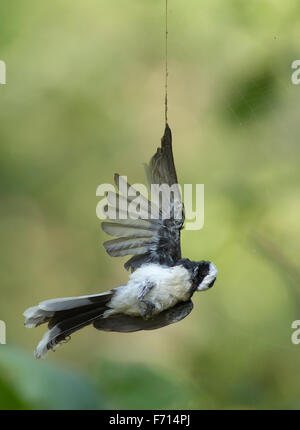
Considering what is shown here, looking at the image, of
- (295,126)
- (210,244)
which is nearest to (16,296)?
(210,244)

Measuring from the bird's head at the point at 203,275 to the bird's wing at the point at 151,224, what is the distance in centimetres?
8

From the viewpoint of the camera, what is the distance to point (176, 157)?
1783mm

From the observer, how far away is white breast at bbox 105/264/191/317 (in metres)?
0.89

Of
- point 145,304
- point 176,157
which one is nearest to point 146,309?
point 145,304

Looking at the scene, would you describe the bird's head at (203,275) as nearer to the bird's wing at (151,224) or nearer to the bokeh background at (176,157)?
the bird's wing at (151,224)

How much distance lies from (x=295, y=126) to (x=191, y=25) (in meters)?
0.51

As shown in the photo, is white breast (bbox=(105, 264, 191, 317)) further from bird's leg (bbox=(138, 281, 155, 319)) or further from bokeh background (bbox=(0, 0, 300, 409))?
bokeh background (bbox=(0, 0, 300, 409))

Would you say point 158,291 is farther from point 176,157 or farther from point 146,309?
point 176,157

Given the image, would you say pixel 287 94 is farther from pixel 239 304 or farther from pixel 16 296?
pixel 16 296

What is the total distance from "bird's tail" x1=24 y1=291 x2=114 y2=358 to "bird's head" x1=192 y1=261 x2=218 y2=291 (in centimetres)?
14

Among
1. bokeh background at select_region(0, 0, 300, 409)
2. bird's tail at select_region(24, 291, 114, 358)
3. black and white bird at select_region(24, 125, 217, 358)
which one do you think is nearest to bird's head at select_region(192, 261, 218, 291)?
black and white bird at select_region(24, 125, 217, 358)

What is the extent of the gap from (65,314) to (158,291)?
0.16 meters

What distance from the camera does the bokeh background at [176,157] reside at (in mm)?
1494

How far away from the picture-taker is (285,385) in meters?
1.29
